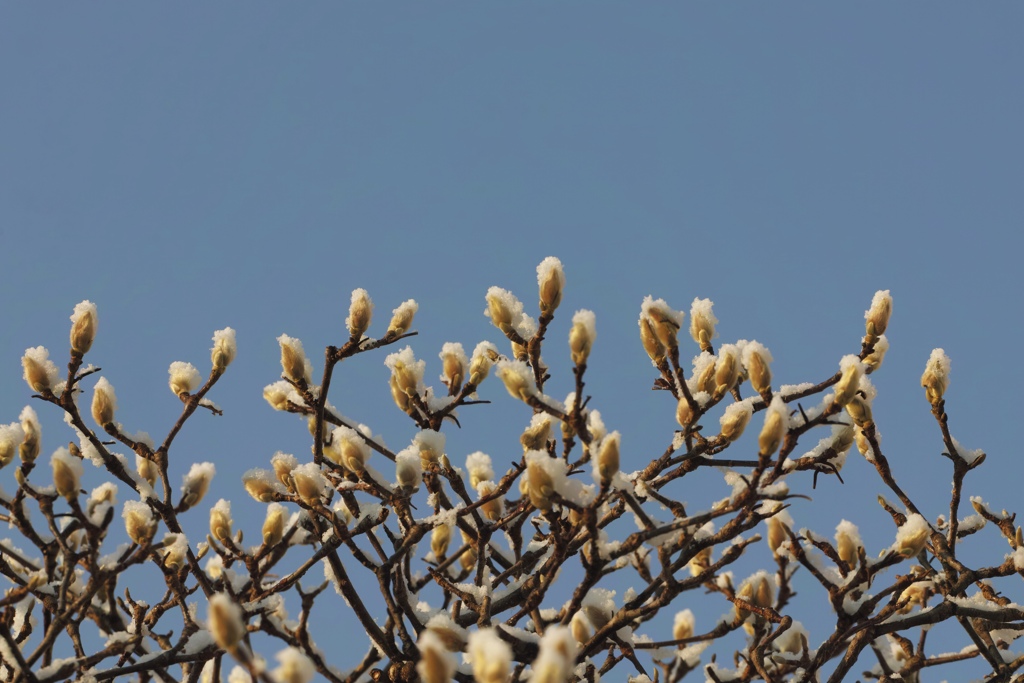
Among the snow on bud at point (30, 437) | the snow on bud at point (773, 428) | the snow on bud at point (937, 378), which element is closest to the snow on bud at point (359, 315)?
the snow on bud at point (30, 437)

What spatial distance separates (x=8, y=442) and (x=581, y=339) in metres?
2.04

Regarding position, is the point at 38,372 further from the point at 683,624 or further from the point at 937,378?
the point at 937,378

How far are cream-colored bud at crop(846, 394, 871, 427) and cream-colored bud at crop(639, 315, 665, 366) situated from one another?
723 mm

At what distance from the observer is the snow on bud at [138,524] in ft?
10.7

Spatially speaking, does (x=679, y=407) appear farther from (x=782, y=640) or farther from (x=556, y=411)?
(x=782, y=640)

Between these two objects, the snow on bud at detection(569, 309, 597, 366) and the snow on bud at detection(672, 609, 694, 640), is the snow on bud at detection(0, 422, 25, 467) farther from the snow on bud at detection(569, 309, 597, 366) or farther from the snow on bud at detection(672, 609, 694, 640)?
the snow on bud at detection(672, 609, 694, 640)

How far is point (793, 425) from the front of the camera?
3199 millimetres

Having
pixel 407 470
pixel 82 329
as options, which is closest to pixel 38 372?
pixel 82 329

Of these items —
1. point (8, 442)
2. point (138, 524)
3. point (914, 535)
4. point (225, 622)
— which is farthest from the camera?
point (8, 442)

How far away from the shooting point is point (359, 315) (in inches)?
157

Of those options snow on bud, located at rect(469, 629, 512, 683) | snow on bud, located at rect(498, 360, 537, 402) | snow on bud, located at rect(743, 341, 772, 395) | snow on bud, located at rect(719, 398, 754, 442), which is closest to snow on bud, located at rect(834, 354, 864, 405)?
snow on bud, located at rect(743, 341, 772, 395)

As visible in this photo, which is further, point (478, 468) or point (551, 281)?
point (478, 468)

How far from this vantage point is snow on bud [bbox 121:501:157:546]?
3.27 m

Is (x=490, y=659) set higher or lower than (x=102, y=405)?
lower
